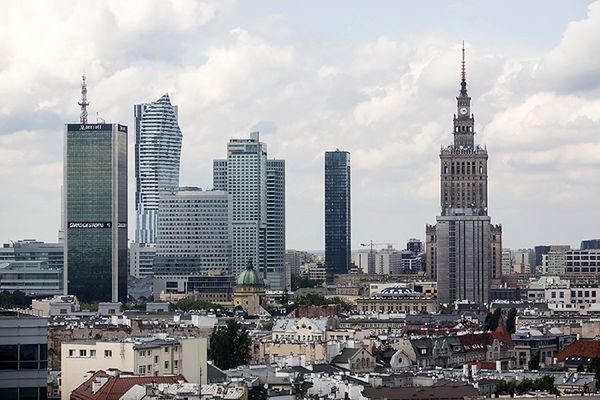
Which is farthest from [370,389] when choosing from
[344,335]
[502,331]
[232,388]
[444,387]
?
[502,331]

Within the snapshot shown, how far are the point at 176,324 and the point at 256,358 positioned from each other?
61.7ft

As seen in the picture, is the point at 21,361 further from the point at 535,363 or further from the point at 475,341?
the point at 475,341

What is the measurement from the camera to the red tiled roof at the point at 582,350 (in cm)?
14438

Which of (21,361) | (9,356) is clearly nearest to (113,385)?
(21,361)

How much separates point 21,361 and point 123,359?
3194 cm

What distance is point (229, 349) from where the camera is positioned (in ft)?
464

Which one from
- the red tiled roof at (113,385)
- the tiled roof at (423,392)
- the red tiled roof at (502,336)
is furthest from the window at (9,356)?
the red tiled roof at (502,336)

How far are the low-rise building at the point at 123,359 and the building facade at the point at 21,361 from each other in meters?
28.8

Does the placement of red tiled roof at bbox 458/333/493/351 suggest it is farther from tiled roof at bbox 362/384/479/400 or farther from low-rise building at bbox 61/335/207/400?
tiled roof at bbox 362/384/479/400

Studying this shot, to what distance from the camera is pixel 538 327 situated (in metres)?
190

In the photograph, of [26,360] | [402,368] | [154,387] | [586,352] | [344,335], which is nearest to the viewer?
[26,360]

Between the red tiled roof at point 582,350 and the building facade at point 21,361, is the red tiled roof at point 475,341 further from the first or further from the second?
the building facade at point 21,361

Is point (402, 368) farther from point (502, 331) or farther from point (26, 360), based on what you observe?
point (26, 360)

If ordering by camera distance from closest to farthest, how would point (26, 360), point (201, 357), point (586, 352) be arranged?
point (26, 360)
point (201, 357)
point (586, 352)
